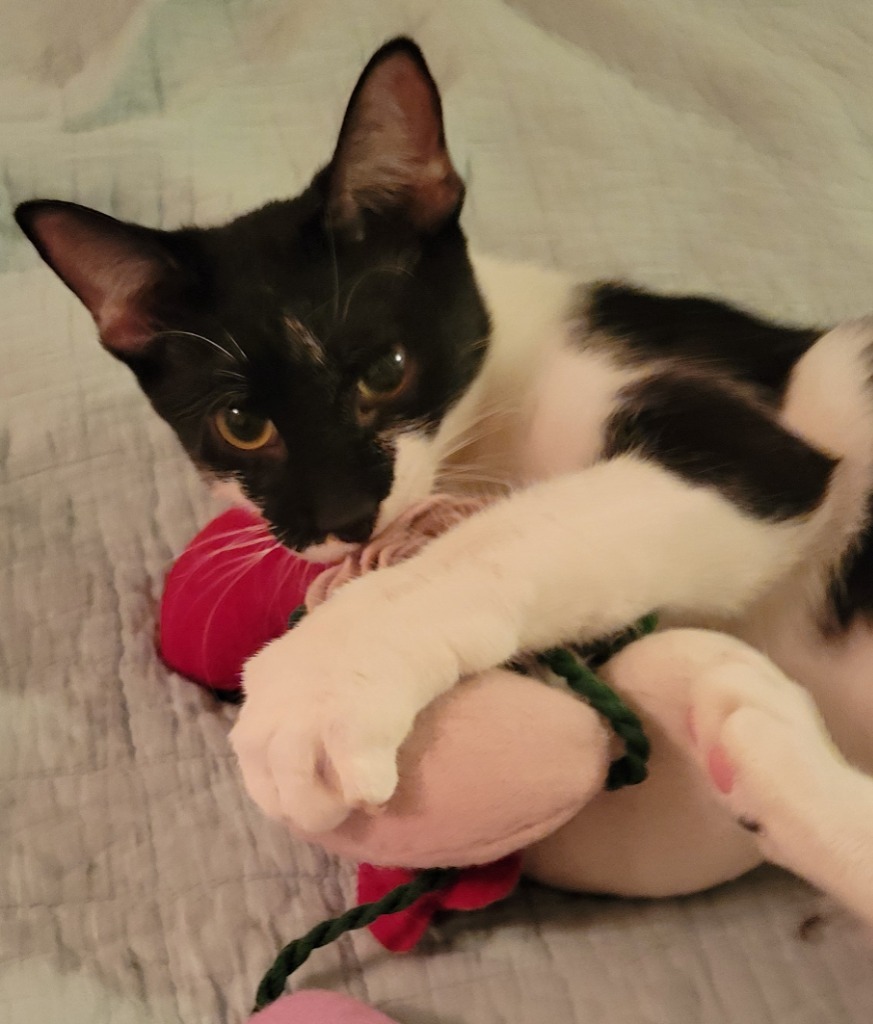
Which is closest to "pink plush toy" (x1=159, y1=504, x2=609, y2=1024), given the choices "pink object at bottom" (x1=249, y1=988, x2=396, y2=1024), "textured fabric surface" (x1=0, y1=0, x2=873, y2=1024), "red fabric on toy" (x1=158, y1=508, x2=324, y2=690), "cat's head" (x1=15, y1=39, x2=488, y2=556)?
"pink object at bottom" (x1=249, y1=988, x2=396, y2=1024)

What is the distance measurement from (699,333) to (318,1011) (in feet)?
2.39

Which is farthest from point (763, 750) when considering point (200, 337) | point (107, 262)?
point (107, 262)

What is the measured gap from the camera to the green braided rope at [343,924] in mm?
708

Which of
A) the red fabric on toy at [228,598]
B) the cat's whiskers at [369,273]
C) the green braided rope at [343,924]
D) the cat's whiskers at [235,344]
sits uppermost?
the cat's whiskers at [369,273]

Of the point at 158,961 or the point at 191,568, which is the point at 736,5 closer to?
the point at 191,568

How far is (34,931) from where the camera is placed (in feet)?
2.64

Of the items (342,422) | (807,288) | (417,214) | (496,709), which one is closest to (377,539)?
(342,422)

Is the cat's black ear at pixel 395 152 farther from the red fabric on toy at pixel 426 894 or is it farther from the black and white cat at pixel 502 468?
the red fabric on toy at pixel 426 894

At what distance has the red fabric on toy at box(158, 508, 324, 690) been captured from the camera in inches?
38.3

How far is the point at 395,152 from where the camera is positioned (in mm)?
906

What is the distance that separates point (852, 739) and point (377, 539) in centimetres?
46

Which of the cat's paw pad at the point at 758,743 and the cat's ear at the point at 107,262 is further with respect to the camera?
the cat's ear at the point at 107,262

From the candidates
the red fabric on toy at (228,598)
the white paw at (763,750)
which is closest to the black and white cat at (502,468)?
the white paw at (763,750)

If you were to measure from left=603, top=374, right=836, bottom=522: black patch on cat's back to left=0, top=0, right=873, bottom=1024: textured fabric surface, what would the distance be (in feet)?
1.14
